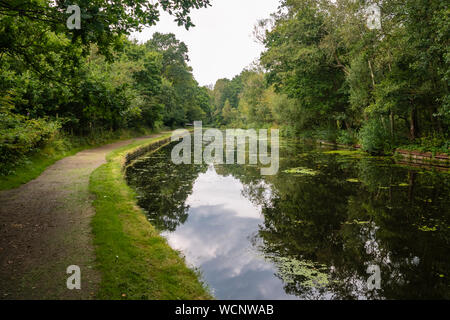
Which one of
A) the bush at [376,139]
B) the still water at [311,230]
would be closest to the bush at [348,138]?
the bush at [376,139]

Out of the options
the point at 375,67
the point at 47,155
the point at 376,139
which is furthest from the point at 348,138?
the point at 47,155

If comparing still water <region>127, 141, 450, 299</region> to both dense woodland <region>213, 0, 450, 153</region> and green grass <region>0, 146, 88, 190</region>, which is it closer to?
green grass <region>0, 146, 88, 190</region>

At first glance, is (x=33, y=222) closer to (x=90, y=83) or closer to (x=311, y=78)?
(x=90, y=83)

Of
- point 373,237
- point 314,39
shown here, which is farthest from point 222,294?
point 314,39

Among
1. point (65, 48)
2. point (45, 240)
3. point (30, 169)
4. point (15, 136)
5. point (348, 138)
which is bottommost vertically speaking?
point (45, 240)

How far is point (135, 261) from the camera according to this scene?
13.8 ft

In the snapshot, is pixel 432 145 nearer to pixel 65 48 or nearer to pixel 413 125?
pixel 413 125

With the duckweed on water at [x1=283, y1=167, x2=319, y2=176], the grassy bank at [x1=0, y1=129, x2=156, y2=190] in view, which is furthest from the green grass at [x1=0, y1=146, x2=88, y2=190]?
the duckweed on water at [x1=283, y1=167, x2=319, y2=176]

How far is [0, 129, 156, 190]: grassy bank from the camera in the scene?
28.0 feet

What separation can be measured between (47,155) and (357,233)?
1340 cm

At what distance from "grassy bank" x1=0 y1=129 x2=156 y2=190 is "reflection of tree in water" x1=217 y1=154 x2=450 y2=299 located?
7.49 meters

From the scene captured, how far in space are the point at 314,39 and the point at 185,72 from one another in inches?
1409

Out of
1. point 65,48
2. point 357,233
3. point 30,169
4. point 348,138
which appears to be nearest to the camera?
point 357,233

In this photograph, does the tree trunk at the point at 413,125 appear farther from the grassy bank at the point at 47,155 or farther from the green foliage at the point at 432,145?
the grassy bank at the point at 47,155
